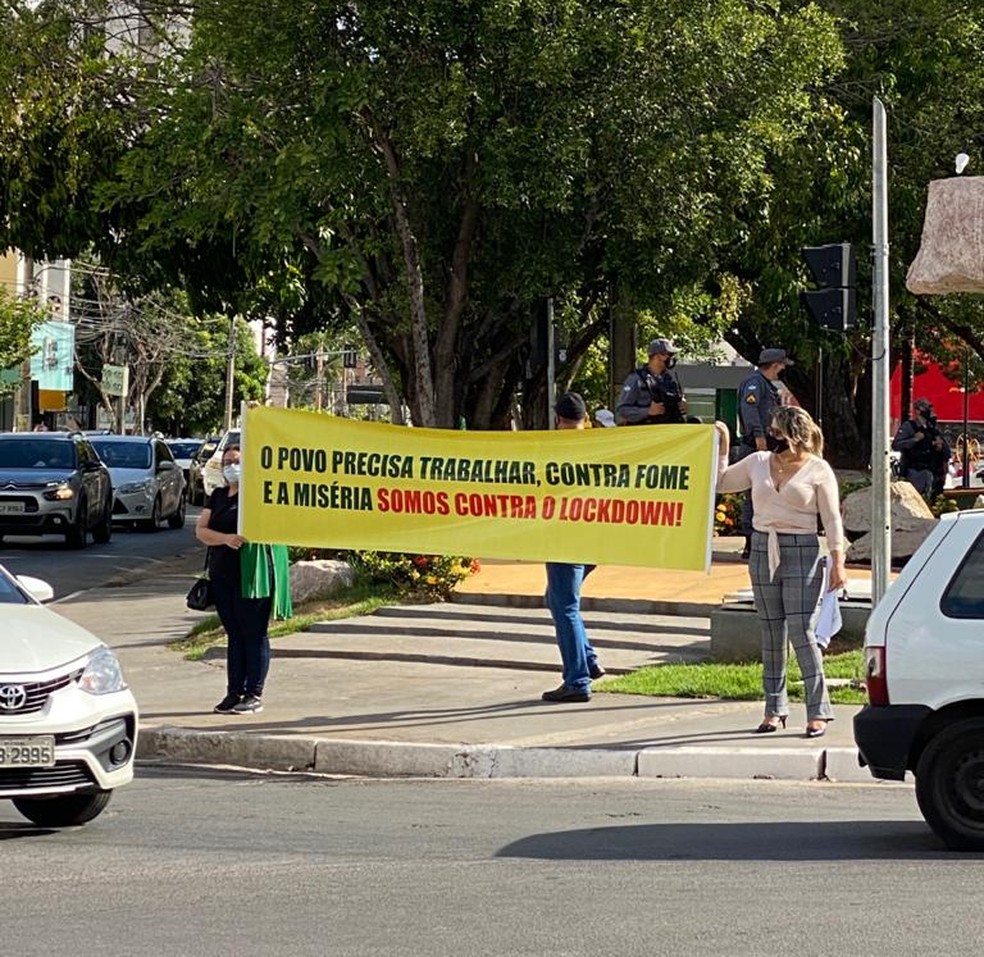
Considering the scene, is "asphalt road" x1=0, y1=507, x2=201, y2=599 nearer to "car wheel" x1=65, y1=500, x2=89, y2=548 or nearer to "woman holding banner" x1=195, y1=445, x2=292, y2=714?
"car wheel" x1=65, y1=500, x2=89, y2=548

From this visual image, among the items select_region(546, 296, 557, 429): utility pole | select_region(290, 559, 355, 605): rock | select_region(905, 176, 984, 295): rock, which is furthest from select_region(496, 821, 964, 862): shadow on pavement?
select_region(546, 296, 557, 429): utility pole

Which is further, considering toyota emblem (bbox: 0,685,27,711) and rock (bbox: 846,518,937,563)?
rock (bbox: 846,518,937,563)

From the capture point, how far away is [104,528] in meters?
29.7

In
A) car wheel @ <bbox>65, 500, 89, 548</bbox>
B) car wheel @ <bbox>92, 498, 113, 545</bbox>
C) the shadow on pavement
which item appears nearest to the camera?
the shadow on pavement

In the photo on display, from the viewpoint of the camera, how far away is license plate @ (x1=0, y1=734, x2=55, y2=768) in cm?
815

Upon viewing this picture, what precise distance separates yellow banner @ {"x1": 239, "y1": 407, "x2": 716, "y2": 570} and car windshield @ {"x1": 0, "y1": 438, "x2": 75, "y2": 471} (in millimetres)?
15503

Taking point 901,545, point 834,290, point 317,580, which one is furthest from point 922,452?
point 834,290

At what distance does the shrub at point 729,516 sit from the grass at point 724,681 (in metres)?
10.9

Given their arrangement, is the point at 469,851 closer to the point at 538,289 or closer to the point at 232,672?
the point at 232,672

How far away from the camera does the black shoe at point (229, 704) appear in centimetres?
1230

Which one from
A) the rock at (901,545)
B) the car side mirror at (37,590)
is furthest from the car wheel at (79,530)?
the car side mirror at (37,590)

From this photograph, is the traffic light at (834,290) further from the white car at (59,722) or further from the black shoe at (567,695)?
the white car at (59,722)

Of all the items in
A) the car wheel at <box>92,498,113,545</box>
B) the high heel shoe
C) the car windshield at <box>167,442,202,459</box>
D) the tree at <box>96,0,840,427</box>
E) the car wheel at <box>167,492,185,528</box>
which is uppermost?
the tree at <box>96,0,840,427</box>

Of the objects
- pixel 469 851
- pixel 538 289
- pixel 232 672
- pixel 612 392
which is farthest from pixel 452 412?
pixel 469 851
